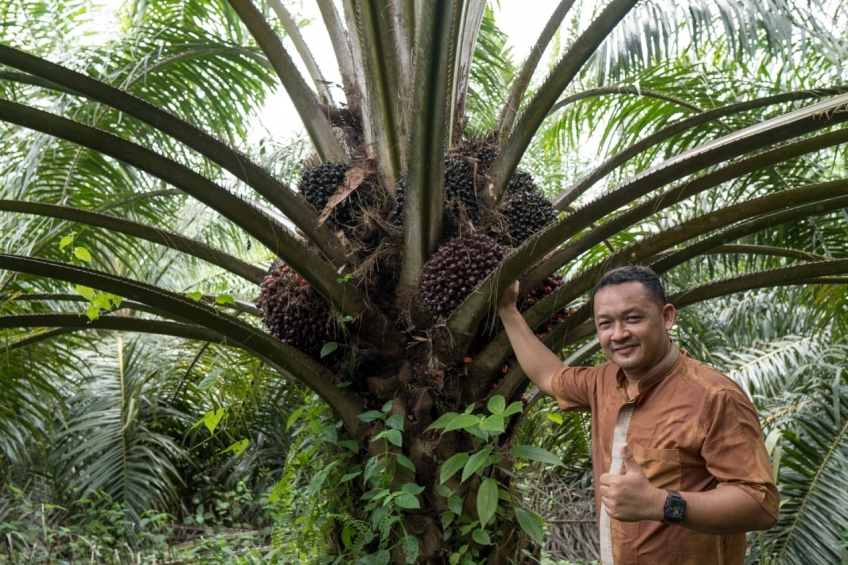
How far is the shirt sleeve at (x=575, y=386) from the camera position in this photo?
7.23 feet

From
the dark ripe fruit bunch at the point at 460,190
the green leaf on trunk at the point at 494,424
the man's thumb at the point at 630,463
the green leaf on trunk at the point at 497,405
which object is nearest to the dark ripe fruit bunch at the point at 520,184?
the dark ripe fruit bunch at the point at 460,190

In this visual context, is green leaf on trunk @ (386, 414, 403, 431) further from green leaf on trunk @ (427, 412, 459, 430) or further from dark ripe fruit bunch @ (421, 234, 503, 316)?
dark ripe fruit bunch @ (421, 234, 503, 316)

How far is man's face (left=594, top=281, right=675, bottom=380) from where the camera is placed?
192 cm

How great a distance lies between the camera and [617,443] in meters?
1.95

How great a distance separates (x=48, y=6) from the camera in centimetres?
434

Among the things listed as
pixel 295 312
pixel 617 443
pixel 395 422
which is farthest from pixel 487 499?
pixel 295 312

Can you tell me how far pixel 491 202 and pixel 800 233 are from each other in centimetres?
209

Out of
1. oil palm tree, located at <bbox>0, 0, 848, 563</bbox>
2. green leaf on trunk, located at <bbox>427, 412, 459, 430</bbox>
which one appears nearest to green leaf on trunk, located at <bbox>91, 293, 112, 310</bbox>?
oil palm tree, located at <bbox>0, 0, 848, 563</bbox>

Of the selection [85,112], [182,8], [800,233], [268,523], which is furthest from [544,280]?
[268,523]

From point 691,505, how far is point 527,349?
81 centimetres

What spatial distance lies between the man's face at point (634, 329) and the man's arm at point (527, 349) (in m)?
0.37

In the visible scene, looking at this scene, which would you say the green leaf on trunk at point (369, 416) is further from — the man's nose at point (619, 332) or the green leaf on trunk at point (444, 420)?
the man's nose at point (619, 332)

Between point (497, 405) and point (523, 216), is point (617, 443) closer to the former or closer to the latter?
point (497, 405)

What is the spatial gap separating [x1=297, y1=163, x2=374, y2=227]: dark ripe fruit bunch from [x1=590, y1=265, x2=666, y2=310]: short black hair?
1.00m
